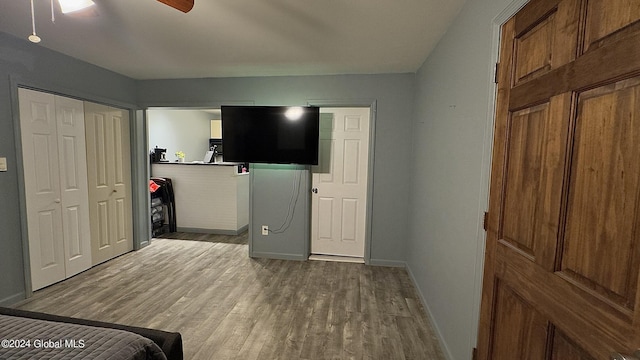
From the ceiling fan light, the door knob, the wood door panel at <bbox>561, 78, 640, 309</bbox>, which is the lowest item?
the door knob

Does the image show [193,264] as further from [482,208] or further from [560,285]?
[560,285]

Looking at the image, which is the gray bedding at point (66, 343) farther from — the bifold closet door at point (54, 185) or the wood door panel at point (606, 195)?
the bifold closet door at point (54, 185)

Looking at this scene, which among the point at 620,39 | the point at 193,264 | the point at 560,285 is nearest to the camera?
the point at 620,39

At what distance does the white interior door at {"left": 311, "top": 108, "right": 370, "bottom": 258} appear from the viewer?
11.9ft

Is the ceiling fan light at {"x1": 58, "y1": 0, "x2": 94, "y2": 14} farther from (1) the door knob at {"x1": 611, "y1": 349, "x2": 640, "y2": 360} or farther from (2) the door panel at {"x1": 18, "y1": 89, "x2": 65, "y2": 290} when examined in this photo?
(1) the door knob at {"x1": 611, "y1": 349, "x2": 640, "y2": 360}

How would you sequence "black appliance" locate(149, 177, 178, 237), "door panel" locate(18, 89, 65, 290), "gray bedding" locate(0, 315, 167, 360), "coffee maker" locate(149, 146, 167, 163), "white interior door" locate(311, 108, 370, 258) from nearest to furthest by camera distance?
"gray bedding" locate(0, 315, 167, 360)
"door panel" locate(18, 89, 65, 290)
"white interior door" locate(311, 108, 370, 258)
"black appliance" locate(149, 177, 178, 237)
"coffee maker" locate(149, 146, 167, 163)

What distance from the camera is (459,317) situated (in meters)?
1.70

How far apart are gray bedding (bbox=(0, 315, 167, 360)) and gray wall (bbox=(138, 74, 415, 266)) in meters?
2.49

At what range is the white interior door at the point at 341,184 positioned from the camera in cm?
362

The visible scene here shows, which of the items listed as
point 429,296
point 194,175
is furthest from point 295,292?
point 194,175

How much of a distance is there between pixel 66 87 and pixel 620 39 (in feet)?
13.6

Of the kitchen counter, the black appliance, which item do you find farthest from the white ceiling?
the black appliance

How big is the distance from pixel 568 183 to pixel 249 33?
2.36m

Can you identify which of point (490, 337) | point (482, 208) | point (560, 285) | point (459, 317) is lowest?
point (459, 317)
